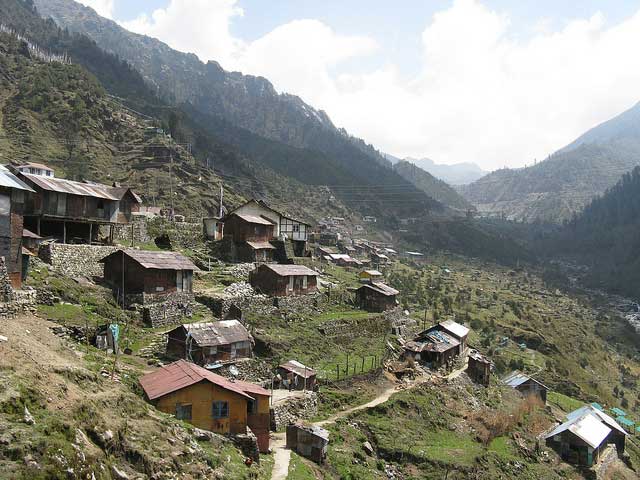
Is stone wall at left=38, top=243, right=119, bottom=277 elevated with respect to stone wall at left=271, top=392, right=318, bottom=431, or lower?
elevated

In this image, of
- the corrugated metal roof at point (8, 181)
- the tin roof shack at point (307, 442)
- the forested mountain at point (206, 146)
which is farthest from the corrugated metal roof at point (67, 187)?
the forested mountain at point (206, 146)

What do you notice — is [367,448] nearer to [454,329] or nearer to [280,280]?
[280,280]

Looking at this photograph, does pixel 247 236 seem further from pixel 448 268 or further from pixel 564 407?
pixel 448 268

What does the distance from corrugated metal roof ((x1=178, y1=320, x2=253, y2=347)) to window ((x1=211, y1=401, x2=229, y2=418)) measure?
9404mm

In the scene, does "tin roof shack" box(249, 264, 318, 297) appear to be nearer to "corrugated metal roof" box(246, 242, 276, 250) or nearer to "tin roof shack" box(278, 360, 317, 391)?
"corrugated metal roof" box(246, 242, 276, 250)

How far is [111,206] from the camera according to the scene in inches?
1640

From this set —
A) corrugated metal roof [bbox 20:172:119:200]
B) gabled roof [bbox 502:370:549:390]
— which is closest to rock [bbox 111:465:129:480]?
corrugated metal roof [bbox 20:172:119:200]

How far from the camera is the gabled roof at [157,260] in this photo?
3562cm

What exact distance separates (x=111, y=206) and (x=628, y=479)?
49.1 metres

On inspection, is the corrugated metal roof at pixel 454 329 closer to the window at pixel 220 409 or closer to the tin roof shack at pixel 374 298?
the tin roof shack at pixel 374 298

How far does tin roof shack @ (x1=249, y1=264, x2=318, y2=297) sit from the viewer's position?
45500 mm

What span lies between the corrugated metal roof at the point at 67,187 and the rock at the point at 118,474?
2836cm

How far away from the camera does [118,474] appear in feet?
42.2

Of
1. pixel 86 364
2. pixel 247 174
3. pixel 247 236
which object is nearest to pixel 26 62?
pixel 247 174
